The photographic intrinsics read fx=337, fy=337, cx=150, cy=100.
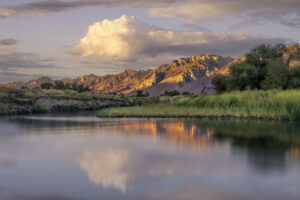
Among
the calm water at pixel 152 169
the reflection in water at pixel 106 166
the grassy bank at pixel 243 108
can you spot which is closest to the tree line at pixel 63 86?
the grassy bank at pixel 243 108

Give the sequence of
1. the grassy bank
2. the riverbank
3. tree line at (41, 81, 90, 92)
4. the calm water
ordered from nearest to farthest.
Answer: the calm water → the grassy bank → the riverbank → tree line at (41, 81, 90, 92)

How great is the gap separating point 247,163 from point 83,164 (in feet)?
15.0

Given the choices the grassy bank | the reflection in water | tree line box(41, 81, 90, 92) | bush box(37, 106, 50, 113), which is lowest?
bush box(37, 106, 50, 113)

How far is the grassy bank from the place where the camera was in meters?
24.4

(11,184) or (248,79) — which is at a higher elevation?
(248,79)

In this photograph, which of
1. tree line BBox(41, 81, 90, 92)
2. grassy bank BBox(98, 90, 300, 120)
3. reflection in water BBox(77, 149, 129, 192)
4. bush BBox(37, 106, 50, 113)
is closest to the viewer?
reflection in water BBox(77, 149, 129, 192)

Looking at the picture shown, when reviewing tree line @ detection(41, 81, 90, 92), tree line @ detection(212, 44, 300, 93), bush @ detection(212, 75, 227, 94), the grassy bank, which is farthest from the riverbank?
tree line @ detection(41, 81, 90, 92)

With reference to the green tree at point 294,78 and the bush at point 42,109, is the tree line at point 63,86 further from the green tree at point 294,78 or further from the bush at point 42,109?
the green tree at point 294,78

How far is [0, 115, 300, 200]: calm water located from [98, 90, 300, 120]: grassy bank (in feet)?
35.3

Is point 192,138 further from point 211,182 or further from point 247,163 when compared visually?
point 211,182

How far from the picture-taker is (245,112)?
25.6 metres

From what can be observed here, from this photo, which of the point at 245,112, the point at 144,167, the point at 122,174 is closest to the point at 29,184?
the point at 122,174

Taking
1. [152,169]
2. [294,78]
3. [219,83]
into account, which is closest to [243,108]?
[294,78]

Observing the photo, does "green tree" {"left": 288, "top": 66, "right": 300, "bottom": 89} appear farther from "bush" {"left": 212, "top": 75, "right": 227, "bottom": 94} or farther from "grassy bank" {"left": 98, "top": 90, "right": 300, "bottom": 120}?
"bush" {"left": 212, "top": 75, "right": 227, "bottom": 94}
